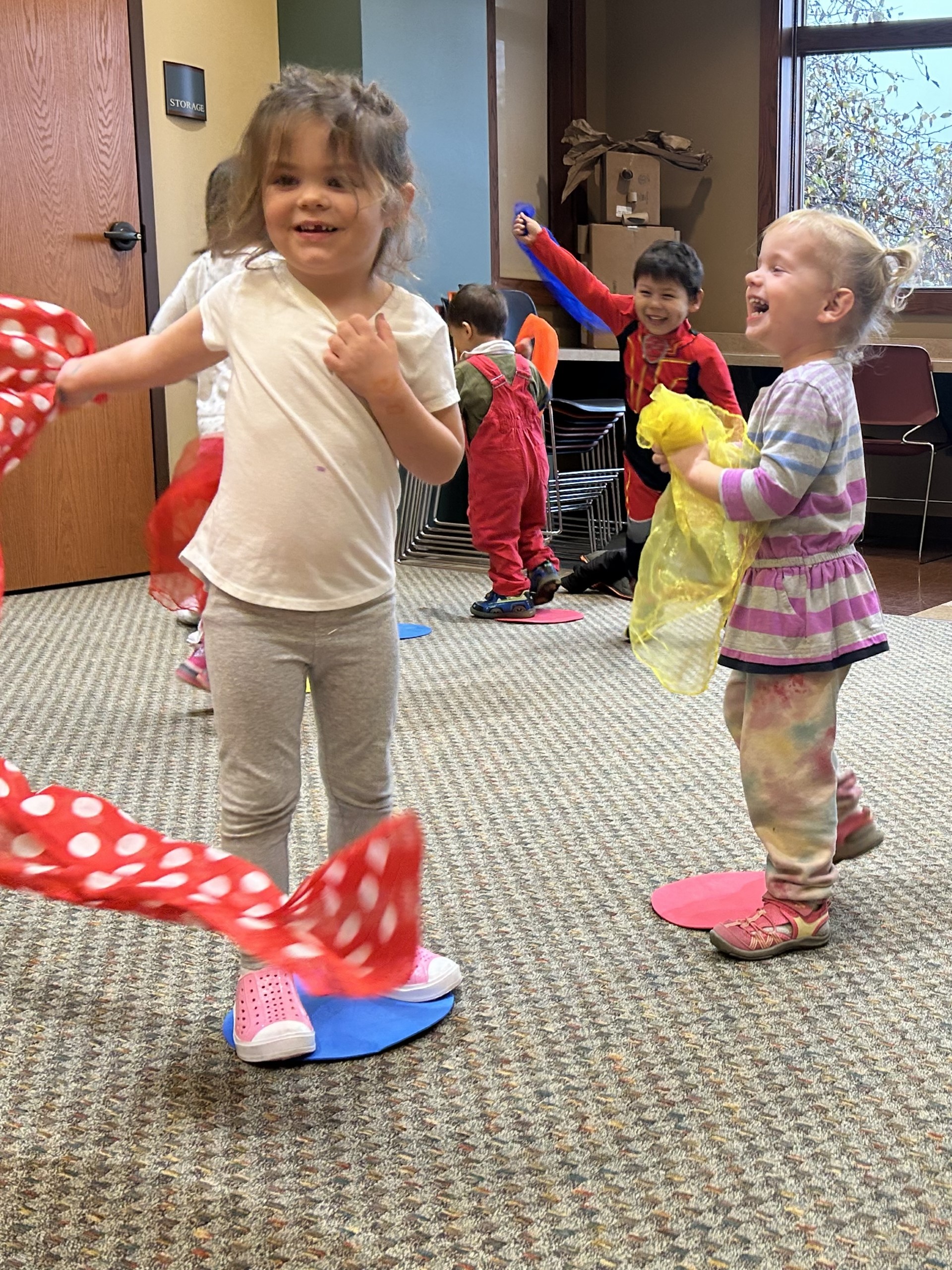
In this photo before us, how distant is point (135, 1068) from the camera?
132 centimetres

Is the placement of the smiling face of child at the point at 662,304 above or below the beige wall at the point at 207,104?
below

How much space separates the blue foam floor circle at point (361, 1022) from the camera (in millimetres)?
1358

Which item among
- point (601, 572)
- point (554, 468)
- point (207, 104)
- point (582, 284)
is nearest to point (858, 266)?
point (582, 284)

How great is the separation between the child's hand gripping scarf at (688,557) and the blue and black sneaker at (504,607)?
1991mm

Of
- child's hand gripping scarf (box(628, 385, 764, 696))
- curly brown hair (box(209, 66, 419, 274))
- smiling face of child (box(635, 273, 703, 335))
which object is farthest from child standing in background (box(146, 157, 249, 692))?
smiling face of child (box(635, 273, 703, 335))

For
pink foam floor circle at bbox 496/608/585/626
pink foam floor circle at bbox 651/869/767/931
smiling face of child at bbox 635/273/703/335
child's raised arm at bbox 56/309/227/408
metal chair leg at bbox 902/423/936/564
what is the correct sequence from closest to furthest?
child's raised arm at bbox 56/309/227/408 < pink foam floor circle at bbox 651/869/767/931 < smiling face of child at bbox 635/273/703/335 < pink foam floor circle at bbox 496/608/585/626 < metal chair leg at bbox 902/423/936/564

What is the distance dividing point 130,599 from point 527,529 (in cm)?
122

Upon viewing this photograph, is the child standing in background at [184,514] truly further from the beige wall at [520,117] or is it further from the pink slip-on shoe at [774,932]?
the beige wall at [520,117]

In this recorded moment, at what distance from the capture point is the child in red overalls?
146 inches

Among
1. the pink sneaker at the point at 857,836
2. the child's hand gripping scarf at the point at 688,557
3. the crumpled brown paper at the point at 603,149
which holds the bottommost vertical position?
the pink sneaker at the point at 857,836

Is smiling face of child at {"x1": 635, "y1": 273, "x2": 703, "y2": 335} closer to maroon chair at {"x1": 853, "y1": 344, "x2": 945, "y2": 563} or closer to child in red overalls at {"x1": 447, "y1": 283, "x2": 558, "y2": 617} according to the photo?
child in red overalls at {"x1": 447, "y1": 283, "x2": 558, "y2": 617}

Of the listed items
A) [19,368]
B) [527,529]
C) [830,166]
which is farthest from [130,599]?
[830,166]

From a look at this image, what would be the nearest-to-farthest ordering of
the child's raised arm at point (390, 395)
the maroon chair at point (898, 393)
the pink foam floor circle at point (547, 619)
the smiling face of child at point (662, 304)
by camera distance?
the child's raised arm at point (390, 395) < the smiling face of child at point (662, 304) < the pink foam floor circle at point (547, 619) < the maroon chair at point (898, 393)

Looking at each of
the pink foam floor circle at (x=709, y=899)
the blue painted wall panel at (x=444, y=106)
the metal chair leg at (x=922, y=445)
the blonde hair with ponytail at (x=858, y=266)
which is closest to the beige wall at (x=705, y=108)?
the metal chair leg at (x=922, y=445)
